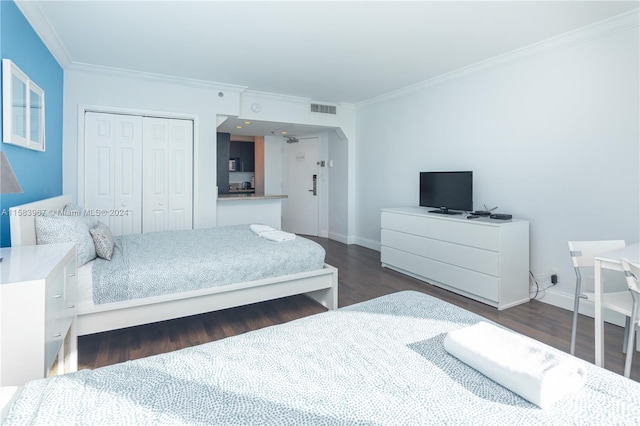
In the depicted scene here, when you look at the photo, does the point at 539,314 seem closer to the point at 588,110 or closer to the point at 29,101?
the point at 588,110

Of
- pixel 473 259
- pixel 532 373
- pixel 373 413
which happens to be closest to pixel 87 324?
pixel 373 413

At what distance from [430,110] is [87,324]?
14.7ft

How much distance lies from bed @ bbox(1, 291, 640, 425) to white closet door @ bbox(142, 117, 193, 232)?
3.86 metres

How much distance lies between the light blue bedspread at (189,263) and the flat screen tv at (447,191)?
1.87m

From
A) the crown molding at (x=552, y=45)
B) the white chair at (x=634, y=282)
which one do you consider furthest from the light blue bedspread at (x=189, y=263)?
the crown molding at (x=552, y=45)

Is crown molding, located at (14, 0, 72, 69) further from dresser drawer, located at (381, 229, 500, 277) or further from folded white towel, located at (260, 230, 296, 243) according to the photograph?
dresser drawer, located at (381, 229, 500, 277)

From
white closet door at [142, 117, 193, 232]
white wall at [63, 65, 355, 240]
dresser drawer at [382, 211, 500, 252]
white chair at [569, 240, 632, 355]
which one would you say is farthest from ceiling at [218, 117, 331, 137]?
white chair at [569, 240, 632, 355]

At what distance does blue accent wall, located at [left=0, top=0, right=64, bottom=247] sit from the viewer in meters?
2.38

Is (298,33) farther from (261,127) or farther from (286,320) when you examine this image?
(261,127)

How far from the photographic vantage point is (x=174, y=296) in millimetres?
2486

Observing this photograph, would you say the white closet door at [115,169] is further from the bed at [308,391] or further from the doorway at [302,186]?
the bed at [308,391]

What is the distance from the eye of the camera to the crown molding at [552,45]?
283 cm

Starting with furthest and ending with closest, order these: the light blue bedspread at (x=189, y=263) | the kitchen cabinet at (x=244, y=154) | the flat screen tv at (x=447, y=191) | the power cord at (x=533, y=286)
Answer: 1. the kitchen cabinet at (x=244, y=154)
2. the flat screen tv at (x=447, y=191)
3. the power cord at (x=533, y=286)
4. the light blue bedspread at (x=189, y=263)

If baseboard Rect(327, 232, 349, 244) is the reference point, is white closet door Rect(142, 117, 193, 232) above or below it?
above
